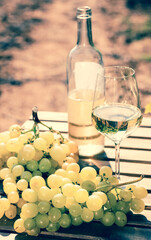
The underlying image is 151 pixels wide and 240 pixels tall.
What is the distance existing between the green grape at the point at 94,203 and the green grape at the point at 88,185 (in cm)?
5

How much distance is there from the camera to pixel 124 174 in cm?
129

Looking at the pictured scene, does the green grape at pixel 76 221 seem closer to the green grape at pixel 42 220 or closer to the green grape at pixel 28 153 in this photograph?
the green grape at pixel 42 220

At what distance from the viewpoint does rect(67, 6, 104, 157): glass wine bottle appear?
1.40m

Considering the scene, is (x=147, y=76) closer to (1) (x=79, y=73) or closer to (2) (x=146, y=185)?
(1) (x=79, y=73)

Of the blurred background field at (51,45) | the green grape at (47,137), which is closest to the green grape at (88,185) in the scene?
the green grape at (47,137)

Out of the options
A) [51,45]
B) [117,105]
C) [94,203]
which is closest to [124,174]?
[117,105]

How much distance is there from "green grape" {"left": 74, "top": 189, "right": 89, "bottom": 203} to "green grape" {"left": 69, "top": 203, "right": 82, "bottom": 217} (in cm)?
1

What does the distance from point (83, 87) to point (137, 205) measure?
0.56 metres

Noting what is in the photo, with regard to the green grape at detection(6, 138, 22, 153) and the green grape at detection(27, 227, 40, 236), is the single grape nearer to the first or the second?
the green grape at detection(6, 138, 22, 153)

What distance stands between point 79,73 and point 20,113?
2.09 m

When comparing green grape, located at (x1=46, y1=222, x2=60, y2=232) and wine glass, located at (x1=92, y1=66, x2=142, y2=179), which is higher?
wine glass, located at (x1=92, y1=66, x2=142, y2=179)

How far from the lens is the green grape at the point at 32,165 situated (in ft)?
3.87

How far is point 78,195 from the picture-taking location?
1.00 m

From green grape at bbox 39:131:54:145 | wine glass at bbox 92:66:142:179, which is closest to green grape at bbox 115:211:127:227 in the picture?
wine glass at bbox 92:66:142:179
